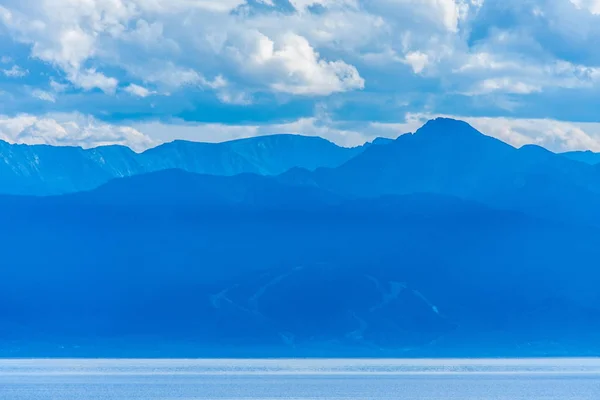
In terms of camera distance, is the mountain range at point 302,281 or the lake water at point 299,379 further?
the mountain range at point 302,281

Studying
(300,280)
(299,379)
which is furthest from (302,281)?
(299,379)

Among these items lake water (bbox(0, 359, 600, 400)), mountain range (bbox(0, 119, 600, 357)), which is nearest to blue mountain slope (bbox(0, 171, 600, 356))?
mountain range (bbox(0, 119, 600, 357))

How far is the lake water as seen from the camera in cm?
9319

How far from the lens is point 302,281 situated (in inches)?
6358

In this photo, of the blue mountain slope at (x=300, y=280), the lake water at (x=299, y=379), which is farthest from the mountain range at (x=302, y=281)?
the lake water at (x=299, y=379)

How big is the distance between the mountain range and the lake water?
612 cm

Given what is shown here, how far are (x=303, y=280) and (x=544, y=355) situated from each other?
30129mm

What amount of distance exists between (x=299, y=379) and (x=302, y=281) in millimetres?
52046

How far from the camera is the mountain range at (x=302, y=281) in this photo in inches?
Answer: 6004

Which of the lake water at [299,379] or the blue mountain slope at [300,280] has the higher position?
the blue mountain slope at [300,280]

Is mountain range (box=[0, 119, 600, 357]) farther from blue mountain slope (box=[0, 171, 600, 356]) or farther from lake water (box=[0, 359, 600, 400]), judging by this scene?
lake water (box=[0, 359, 600, 400])

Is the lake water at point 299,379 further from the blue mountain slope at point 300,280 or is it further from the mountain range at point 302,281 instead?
the blue mountain slope at point 300,280

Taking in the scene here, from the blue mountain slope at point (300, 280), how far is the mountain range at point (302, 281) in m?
0.23

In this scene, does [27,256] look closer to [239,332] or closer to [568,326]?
[239,332]
